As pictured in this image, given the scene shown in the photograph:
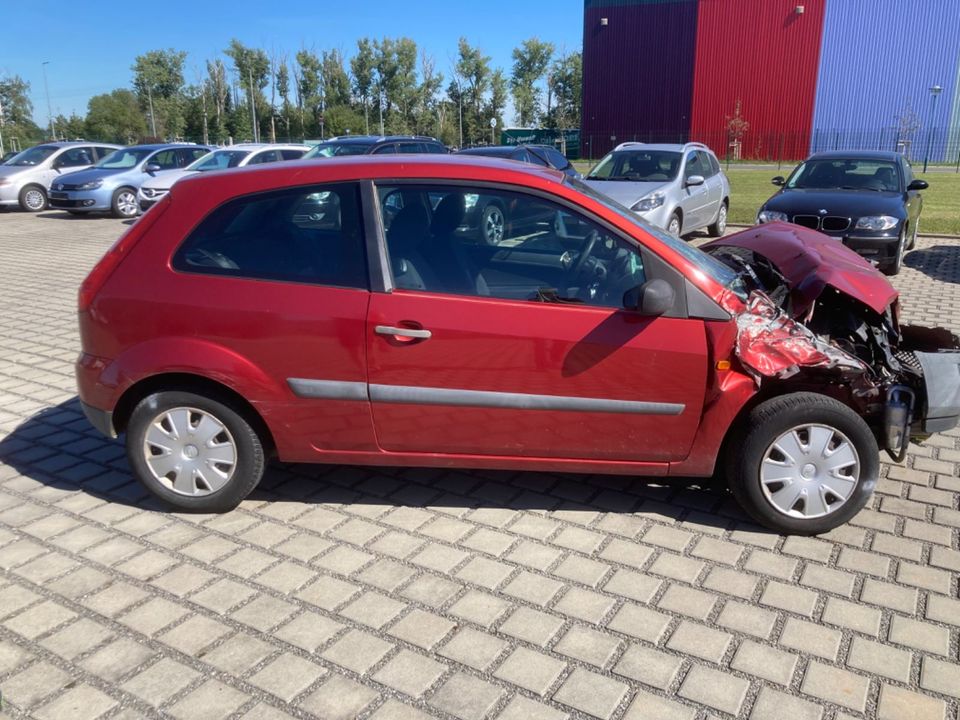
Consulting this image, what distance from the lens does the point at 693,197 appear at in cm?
1248

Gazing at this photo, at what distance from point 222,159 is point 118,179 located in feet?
8.36

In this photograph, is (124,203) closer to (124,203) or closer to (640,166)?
(124,203)

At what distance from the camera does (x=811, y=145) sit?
48.0m

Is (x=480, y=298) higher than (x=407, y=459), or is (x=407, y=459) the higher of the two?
(x=480, y=298)

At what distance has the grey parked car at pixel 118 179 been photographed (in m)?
18.3

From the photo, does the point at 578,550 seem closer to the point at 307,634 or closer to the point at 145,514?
the point at 307,634

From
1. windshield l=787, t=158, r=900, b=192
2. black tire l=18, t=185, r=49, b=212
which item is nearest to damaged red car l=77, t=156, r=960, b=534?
windshield l=787, t=158, r=900, b=192

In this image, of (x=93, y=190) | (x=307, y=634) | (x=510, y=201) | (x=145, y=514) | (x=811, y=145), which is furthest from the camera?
(x=811, y=145)

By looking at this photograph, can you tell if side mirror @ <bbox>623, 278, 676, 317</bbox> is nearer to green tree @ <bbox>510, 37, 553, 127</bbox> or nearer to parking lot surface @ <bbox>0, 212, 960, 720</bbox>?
parking lot surface @ <bbox>0, 212, 960, 720</bbox>

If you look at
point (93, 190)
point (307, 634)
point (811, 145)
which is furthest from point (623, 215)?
point (811, 145)

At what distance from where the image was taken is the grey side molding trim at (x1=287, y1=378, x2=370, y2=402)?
12.3 feet

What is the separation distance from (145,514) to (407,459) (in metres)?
1.41

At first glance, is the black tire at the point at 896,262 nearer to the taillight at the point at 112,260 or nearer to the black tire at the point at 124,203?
the taillight at the point at 112,260

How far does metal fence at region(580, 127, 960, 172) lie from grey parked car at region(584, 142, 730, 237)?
116 feet
